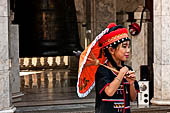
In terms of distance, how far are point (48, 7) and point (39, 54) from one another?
167 cm

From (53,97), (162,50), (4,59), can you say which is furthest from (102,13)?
(4,59)

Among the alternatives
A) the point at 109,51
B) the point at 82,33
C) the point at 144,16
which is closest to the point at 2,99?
the point at 109,51

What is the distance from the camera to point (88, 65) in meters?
4.20

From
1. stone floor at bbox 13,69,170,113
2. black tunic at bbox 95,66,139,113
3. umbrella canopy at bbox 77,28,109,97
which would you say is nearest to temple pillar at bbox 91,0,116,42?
stone floor at bbox 13,69,170,113

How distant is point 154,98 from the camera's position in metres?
8.73

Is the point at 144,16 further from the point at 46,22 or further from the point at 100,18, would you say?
the point at 46,22

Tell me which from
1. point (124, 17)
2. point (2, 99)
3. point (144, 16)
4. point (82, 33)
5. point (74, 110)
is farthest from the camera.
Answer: point (82, 33)

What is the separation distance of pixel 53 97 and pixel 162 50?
123 inches

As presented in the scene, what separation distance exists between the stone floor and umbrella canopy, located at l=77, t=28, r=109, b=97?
3858mm

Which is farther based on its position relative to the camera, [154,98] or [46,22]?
[46,22]

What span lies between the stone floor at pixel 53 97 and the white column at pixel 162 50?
0.99 feet

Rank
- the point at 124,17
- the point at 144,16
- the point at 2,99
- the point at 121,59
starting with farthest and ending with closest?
the point at 124,17
the point at 144,16
the point at 2,99
the point at 121,59

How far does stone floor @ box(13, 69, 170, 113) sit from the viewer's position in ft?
27.6

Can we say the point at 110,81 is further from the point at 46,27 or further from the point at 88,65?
the point at 46,27
